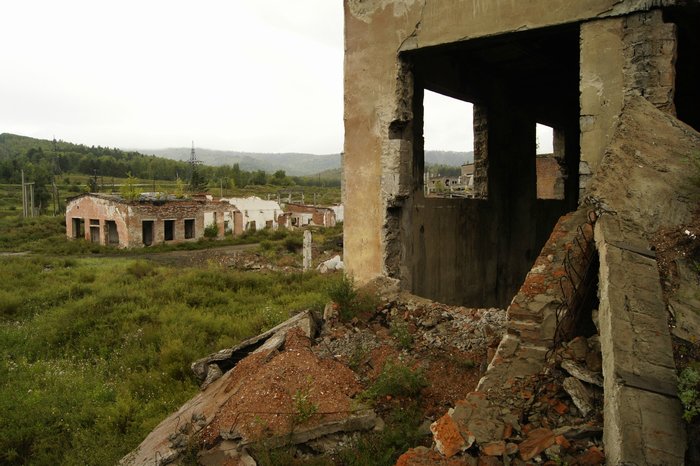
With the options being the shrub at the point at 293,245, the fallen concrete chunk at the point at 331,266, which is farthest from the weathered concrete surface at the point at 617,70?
the shrub at the point at 293,245

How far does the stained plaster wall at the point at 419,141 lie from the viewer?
16.5 ft

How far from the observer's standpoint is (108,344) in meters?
9.17

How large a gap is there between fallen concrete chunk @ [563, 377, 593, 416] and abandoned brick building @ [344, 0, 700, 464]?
0.29 m

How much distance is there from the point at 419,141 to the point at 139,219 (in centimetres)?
2558

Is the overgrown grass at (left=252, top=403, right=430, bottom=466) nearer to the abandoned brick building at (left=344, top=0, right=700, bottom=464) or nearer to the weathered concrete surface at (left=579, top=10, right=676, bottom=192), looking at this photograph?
the abandoned brick building at (left=344, top=0, right=700, bottom=464)

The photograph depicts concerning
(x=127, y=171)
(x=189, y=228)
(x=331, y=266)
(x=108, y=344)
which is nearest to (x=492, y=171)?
(x=108, y=344)

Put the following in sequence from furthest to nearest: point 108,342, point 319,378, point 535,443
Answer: point 108,342 → point 319,378 → point 535,443

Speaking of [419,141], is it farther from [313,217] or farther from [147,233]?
[313,217]

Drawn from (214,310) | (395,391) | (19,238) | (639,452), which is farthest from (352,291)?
(19,238)

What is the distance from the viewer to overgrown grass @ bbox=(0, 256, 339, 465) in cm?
592

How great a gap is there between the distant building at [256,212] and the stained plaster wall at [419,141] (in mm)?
28870

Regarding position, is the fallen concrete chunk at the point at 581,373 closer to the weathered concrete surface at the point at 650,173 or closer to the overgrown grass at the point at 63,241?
the weathered concrete surface at the point at 650,173

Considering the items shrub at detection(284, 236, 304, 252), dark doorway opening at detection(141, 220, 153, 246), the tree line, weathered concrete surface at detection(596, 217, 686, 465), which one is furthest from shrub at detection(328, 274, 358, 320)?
the tree line

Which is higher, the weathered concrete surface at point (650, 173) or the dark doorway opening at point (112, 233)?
the weathered concrete surface at point (650, 173)
